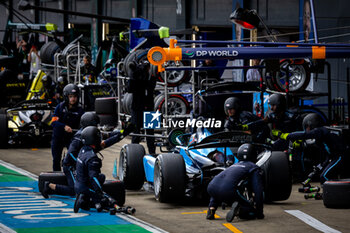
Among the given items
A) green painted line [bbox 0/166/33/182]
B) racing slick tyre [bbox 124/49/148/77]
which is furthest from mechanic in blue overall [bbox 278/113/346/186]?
racing slick tyre [bbox 124/49/148/77]

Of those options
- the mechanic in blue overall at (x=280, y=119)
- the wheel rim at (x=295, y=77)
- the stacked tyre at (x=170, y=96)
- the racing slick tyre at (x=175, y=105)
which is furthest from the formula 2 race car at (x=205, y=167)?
the racing slick tyre at (x=175, y=105)

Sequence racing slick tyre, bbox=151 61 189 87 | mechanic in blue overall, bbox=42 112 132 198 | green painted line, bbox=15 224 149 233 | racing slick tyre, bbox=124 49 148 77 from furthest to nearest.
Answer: racing slick tyre, bbox=151 61 189 87 < racing slick tyre, bbox=124 49 148 77 < mechanic in blue overall, bbox=42 112 132 198 < green painted line, bbox=15 224 149 233

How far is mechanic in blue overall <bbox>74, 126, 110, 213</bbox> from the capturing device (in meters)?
10.5

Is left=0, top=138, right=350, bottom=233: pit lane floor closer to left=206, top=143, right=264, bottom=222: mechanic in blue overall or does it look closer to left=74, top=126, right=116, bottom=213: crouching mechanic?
left=206, top=143, right=264, bottom=222: mechanic in blue overall

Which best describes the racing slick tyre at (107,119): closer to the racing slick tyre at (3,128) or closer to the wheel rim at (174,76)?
the wheel rim at (174,76)

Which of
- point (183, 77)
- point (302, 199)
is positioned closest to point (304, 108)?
point (302, 199)

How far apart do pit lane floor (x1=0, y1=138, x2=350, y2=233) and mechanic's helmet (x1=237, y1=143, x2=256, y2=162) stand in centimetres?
82

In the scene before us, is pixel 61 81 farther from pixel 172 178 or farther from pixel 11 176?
pixel 172 178

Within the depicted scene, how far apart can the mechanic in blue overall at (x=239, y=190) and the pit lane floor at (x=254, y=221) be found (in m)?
0.14

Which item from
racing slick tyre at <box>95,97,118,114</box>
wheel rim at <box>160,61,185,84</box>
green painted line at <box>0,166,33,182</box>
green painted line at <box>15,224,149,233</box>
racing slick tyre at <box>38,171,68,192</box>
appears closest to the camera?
green painted line at <box>15,224,149,233</box>

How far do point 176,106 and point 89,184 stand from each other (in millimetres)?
10650

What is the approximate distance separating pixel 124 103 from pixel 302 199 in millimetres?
Answer: 9411

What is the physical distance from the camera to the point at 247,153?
10148mm

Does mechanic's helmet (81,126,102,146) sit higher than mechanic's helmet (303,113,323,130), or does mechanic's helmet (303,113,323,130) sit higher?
mechanic's helmet (303,113,323,130)
